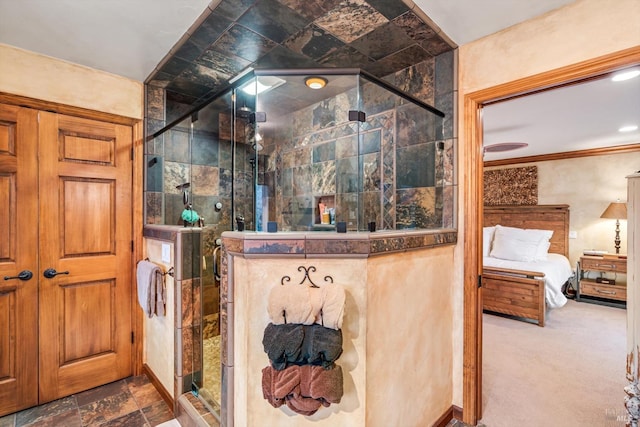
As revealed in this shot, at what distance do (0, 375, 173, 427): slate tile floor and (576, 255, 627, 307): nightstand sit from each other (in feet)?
18.8

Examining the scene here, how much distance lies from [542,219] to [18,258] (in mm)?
6845

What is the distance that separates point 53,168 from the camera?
2.16 m

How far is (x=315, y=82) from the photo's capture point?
166 centimetres

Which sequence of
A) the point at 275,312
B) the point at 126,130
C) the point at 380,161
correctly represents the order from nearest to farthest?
the point at 275,312 → the point at 380,161 → the point at 126,130

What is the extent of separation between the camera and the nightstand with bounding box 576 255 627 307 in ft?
14.4

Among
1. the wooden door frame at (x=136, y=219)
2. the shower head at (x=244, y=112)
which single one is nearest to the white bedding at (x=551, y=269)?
the shower head at (x=244, y=112)

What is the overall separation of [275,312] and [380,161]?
56.9 inches

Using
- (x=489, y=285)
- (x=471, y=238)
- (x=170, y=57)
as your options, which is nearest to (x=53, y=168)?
(x=170, y=57)

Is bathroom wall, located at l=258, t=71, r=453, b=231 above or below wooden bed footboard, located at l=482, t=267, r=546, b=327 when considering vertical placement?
above

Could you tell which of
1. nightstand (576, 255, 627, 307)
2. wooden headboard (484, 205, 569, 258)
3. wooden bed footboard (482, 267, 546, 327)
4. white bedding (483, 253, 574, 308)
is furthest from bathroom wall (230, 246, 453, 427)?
wooden headboard (484, 205, 569, 258)

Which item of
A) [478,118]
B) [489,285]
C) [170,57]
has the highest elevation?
[170,57]

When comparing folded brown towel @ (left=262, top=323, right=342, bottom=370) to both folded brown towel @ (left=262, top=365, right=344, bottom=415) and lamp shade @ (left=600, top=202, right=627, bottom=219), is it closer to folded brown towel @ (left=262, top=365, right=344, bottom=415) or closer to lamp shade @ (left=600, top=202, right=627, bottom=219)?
folded brown towel @ (left=262, top=365, right=344, bottom=415)

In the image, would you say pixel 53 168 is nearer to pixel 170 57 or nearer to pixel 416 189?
pixel 170 57

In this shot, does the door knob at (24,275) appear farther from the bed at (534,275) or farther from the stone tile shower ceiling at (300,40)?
the bed at (534,275)
